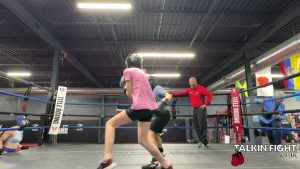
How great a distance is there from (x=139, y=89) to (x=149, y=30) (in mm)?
5479

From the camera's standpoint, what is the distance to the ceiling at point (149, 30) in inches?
239

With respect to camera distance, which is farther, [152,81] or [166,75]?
[166,75]

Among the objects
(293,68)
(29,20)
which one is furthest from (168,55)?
(29,20)

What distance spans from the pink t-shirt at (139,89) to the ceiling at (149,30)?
4045 millimetres

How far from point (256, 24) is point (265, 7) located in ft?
3.09

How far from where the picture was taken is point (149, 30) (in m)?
7.41

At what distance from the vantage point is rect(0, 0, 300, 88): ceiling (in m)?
6.08

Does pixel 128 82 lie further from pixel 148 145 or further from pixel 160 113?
pixel 160 113

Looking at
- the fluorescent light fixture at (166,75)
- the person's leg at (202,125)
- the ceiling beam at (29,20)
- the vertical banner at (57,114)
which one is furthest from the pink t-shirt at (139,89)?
the fluorescent light fixture at (166,75)

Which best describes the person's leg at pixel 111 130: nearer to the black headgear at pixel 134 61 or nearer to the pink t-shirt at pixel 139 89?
the pink t-shirt at pixel 139 89

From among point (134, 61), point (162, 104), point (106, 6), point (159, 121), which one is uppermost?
point (106, 6)

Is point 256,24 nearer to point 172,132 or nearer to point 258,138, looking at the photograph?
point 258,138

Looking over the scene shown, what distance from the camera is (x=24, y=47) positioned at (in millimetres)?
8805

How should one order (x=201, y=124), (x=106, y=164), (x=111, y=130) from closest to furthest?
(x=106, y=164) → (x=111, y=130) → (x=201, y=124)
